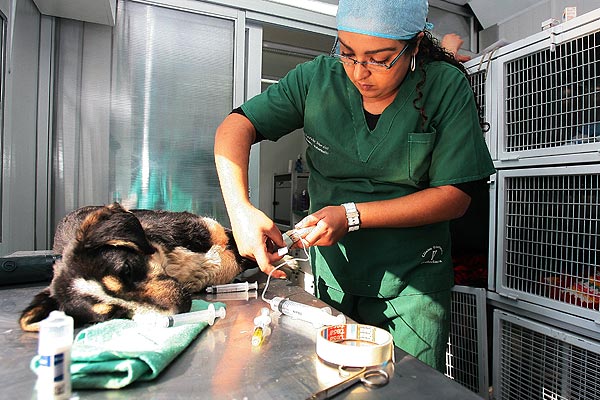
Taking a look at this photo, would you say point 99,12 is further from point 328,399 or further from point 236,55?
point 328,399

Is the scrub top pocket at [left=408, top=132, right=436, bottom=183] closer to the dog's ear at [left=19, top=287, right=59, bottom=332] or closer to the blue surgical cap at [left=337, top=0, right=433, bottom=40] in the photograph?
the blue surgical cap at [left=337, top=0, right=433, bottom=40]

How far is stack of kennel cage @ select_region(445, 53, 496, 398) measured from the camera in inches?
76.0

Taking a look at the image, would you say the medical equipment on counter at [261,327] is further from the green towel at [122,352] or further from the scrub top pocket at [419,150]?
the scrub top pocket at [419,150]

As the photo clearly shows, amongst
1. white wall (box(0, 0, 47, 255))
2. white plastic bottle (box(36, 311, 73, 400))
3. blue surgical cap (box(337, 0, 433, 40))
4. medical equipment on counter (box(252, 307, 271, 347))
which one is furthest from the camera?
white wall (box(0, 0, 47, 255))

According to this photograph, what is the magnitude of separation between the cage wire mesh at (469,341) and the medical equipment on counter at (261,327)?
132cm

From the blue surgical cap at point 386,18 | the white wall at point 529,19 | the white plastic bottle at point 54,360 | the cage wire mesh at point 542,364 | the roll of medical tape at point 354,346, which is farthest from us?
the white wall at point 529,19

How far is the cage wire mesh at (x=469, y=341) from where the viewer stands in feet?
6.34

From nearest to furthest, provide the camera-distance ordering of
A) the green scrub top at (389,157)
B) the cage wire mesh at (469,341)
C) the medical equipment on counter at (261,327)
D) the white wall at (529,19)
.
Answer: the medical equipment on counter at (261,327) < the green scrub top at (389,157) < the cage wire mesh at (469,341) < the white wall at (529,19)

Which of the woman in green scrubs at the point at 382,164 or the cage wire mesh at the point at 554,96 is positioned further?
the cage wire mesh at the point at 554,96

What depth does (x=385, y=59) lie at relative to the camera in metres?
1.09

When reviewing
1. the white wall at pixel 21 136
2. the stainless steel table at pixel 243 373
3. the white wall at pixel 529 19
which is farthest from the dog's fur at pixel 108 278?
the white wall at pixel 529 19

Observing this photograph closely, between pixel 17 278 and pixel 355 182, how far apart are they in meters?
1.20

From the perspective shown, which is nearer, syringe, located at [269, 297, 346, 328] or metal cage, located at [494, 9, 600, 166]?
syringe, located at [269, 297, 346, 328]

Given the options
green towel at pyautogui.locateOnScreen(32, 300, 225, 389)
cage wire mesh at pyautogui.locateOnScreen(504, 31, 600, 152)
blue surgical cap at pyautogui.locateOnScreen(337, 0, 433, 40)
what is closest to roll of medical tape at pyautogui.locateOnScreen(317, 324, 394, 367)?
green towel at pyautogui.locateOnScreen(32, 300, 225, 389)
